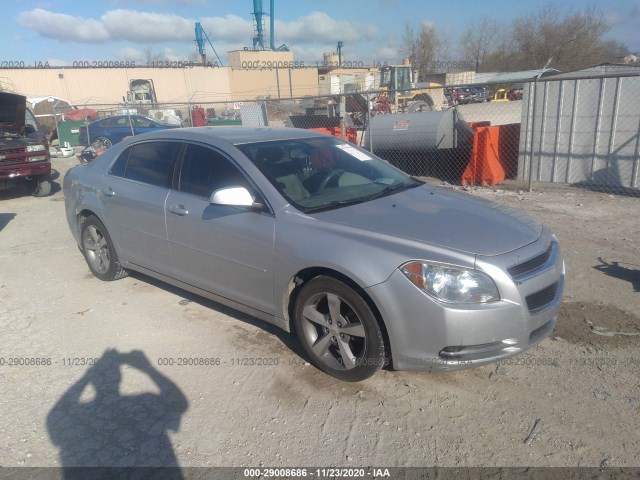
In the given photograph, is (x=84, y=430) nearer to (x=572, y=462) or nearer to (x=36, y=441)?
(x=36, y=441)

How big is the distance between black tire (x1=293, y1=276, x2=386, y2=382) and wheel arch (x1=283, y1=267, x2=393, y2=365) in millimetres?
29

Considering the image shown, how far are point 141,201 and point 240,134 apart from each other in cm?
110

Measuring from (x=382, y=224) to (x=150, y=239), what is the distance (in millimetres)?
2313

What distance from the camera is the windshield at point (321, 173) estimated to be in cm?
365

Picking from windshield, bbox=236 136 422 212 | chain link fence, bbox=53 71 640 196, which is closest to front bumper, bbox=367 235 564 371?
windshield, bbox=236 136 422 212

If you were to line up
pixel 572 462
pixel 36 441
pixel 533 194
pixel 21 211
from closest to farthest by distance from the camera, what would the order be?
pixel 572 462
pixel 36 441
pixel 533 194
pixel 21 211

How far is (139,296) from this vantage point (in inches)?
196

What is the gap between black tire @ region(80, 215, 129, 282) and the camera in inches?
202

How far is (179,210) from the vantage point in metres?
4.07

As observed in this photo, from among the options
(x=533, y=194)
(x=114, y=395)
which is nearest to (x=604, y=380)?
(x=114, y=395)

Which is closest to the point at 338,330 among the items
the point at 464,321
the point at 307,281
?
the point at 307,281

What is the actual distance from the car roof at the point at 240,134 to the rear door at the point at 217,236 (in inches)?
6.6

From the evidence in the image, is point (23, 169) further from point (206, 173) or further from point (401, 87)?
point (401, 87)

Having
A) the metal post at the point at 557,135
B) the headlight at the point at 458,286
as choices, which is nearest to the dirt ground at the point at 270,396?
the headlight at the point at 458,286
